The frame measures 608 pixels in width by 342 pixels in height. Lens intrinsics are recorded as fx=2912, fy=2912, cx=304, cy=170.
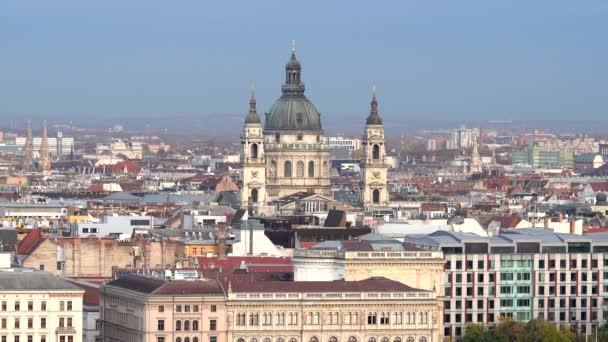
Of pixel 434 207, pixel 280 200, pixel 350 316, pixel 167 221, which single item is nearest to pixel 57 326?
pixel 350 316

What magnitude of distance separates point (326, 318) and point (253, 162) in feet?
255

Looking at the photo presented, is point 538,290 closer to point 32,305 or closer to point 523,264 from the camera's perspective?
point 523,264

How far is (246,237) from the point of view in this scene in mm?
126312

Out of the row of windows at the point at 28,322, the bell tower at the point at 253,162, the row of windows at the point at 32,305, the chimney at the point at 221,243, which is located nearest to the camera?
the row of windows at the point at 28,322

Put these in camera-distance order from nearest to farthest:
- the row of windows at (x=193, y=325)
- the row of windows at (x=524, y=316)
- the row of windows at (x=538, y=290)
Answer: the row of windows at (x=193, y=325), the row of windows at (x=524, y=316), the row of windows at (x=538, y=290)

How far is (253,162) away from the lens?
176125mm

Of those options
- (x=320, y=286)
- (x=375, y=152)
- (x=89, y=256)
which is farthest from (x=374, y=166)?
(x=320, y=286)

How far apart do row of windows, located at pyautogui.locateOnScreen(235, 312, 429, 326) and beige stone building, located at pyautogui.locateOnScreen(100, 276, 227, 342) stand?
3.09 feet

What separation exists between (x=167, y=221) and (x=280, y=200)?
2298 centimetres

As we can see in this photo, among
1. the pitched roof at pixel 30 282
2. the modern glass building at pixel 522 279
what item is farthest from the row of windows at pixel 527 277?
the pitched roof at pixel 30 282

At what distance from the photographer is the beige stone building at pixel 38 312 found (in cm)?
9612

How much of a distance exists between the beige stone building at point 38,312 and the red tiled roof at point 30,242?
799 inches

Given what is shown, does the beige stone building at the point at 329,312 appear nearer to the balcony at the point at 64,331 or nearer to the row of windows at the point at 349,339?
the row of windows at the point at 349,339

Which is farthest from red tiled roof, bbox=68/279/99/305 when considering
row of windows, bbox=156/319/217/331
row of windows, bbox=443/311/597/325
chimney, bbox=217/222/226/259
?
row of windows, bbox=443/311/597/325
